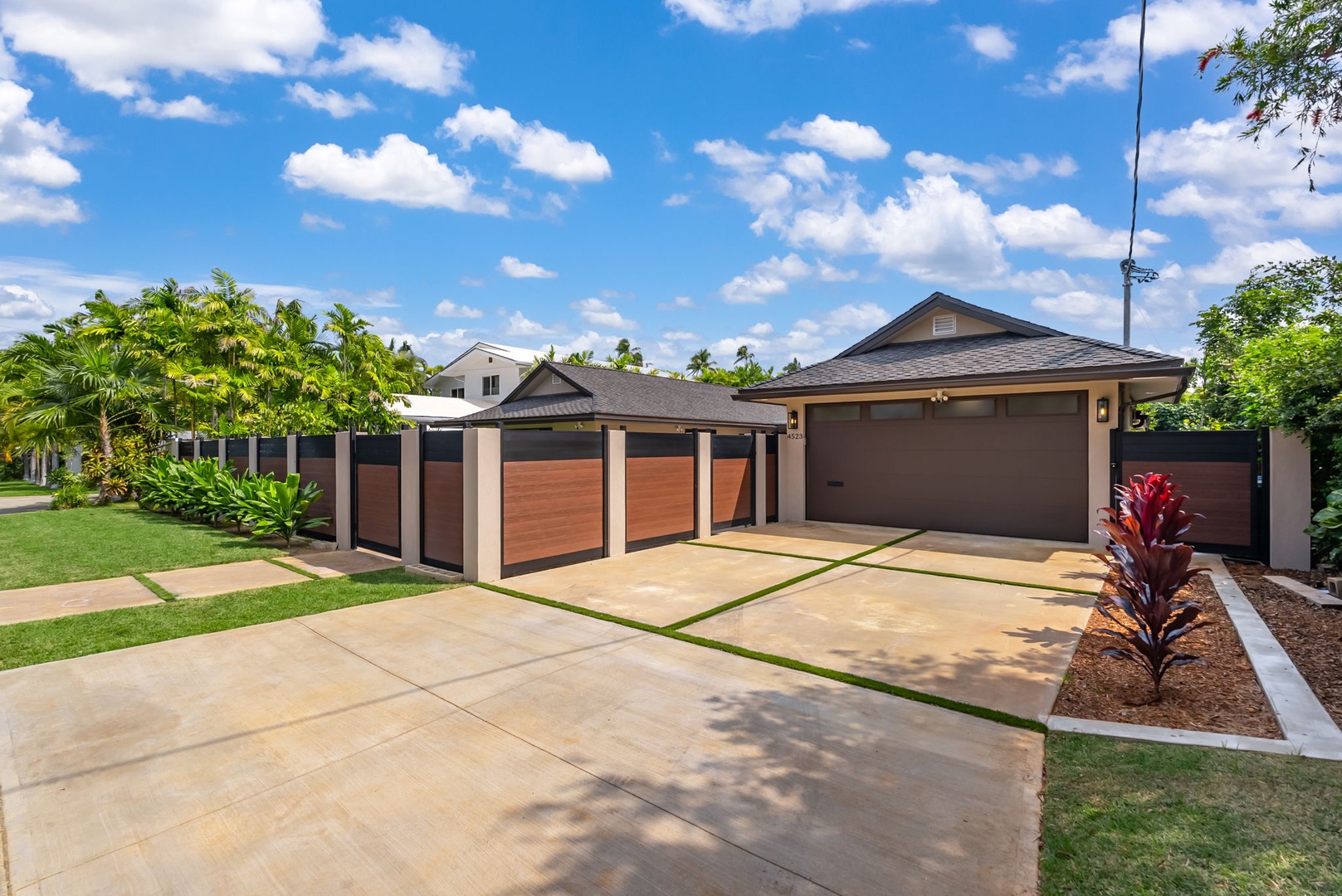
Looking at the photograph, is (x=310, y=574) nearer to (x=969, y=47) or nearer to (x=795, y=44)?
(x=795, y=44)

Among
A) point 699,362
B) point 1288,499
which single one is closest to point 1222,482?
point 1288,499

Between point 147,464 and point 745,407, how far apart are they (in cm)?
1958

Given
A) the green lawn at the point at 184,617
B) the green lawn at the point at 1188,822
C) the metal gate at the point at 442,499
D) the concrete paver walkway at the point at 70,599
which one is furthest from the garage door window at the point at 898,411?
the concrete paver walkway at the point at 70,599

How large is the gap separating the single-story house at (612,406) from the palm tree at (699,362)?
36.5 m

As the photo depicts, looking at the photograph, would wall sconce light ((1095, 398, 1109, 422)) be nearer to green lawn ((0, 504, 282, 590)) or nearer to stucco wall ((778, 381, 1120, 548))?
stucco wall ((778, 381, 1120, 548))

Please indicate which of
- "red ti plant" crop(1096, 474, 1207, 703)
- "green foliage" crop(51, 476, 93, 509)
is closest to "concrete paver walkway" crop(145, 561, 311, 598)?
"red ti plant" crop(1096, 474, 1207, 703)

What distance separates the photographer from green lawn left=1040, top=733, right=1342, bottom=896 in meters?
2.19

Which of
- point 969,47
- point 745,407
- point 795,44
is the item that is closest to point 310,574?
point 795,44

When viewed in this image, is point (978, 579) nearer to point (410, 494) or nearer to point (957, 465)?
point (957, 465)

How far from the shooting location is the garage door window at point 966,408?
35.7ft

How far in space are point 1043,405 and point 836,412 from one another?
369 cm

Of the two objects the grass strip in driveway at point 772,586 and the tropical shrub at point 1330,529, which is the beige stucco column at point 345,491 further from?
the tropical shrub at point 1330,529

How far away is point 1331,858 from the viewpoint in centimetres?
226

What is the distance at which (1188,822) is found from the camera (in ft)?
8.25
